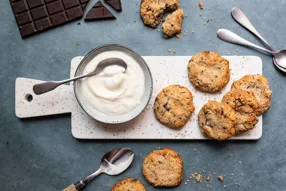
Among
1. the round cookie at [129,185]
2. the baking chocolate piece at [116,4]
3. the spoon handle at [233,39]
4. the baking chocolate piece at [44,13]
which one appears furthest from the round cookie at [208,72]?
the baking chocolate piece at [44,13]

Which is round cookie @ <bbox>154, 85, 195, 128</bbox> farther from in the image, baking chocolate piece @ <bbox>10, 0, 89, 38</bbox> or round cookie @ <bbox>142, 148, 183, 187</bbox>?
baking chocolate piece @ <bbox>10, 0, 89, 38</bbox>

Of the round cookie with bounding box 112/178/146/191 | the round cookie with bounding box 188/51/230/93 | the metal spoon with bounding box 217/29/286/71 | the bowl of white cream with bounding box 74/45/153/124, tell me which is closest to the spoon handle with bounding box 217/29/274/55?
the metal spoon with bounding box 217/29/286/71

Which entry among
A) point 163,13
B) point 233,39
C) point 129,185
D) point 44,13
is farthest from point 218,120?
point 44,13

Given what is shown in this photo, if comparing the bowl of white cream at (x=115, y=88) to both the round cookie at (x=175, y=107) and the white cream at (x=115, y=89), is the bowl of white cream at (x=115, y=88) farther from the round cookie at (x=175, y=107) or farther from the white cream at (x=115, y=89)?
Answer: the round cookie at (x=175, y=107)

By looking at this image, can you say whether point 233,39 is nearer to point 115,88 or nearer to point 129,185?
point 115,88

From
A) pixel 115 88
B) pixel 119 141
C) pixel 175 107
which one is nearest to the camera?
pixel 115 88

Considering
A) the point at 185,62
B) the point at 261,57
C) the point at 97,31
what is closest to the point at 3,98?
the point at 97,31
